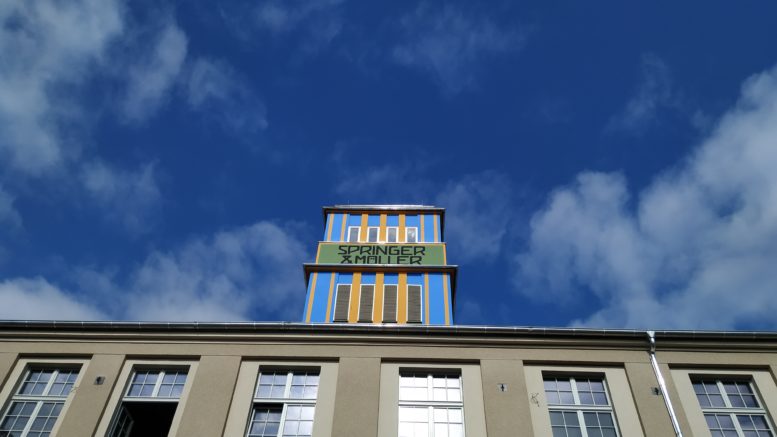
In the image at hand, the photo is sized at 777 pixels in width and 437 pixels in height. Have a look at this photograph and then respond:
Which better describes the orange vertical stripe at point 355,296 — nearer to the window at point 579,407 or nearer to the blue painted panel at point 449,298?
the blue painted panel at point 449,298

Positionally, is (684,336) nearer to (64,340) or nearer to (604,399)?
(604,399)

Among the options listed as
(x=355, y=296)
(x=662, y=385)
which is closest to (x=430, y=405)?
(x=662, y=385)

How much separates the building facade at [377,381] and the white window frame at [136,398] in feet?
0.11

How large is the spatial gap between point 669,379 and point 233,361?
1100cm

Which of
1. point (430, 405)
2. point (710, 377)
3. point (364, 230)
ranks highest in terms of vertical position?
point (364, 230)

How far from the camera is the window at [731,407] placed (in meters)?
14.0

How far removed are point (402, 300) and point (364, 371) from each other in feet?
36.5

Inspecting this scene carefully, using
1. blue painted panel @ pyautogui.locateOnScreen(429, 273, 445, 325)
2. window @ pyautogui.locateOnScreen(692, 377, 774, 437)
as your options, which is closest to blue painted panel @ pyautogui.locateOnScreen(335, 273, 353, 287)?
blue painted panel @ pyautogui.locateOnScreen(429, 273, 445, 325)

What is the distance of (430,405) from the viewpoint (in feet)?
47.5

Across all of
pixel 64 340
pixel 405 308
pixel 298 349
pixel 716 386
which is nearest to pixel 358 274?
pixel 405 308

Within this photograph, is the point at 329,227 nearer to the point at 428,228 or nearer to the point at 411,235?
the point at 411,235

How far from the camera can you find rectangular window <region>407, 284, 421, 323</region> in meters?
25.5

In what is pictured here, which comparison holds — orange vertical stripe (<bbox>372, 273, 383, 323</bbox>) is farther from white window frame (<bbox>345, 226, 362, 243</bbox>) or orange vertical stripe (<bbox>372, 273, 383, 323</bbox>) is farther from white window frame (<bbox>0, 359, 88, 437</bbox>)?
white window frame (<bbox>0, 359, 88, 437</bbox>)

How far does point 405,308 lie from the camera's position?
25.8 meters
